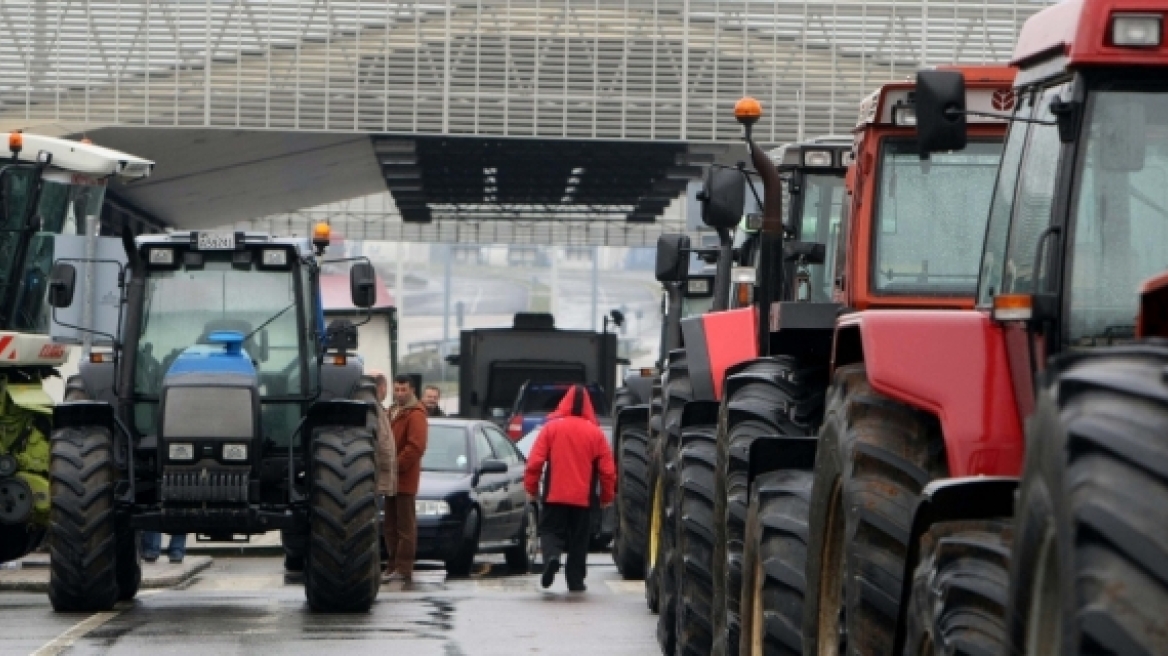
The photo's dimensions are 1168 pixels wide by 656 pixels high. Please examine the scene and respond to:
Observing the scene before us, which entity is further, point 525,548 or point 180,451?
point 525,548

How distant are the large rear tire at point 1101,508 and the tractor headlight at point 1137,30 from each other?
2.35 meters

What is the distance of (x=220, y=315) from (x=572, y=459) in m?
3.36

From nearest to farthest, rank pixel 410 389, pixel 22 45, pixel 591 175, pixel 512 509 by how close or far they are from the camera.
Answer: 1. pixel 410 389
2. pixel 512 509
3. pixel 22 45
4. pixel 591 175

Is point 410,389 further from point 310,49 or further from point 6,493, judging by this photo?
point 310,49

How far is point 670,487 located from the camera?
47.4 feet

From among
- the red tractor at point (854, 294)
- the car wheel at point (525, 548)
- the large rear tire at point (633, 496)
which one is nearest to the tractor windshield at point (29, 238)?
the large rear tire at point (633, 496)

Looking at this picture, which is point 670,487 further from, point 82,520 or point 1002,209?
point 1002,209

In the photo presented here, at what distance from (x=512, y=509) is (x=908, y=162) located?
41.4 feet

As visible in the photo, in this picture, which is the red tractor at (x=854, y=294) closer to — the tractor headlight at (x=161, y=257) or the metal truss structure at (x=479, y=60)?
the tractor headlight at (x=161, y=257)

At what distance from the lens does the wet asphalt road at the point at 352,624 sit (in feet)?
47.0

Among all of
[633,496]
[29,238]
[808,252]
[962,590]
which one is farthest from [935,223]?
[29,238]

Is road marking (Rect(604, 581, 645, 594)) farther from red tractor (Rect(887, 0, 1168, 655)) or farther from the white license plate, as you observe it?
red tractor (Rect(887, 0, 1168, 655))

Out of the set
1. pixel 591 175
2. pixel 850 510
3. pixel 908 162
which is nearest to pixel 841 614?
pixel 850 510

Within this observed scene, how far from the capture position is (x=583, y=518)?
65.2 feet
